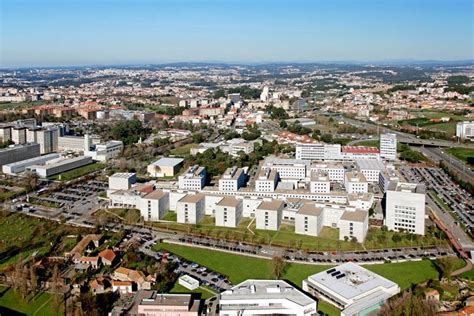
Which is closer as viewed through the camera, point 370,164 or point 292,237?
point 292,237

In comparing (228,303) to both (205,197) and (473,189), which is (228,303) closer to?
(205,197)

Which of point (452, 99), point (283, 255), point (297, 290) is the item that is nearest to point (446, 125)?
point (452, 99)

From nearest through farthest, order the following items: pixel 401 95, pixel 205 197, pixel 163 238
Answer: pixel 163 238 → pixel 205 197 → pixel 401 95

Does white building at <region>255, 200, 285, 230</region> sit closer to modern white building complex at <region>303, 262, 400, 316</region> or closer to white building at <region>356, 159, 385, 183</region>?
modern white building complex at <region>303, 262, 400, 316</region>

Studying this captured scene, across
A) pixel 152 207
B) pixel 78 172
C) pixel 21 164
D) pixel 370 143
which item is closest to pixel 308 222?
pixel 152 207

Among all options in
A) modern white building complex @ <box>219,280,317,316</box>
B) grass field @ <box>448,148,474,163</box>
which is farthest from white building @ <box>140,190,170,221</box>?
grass field @ <box>448,148,474,163</box>

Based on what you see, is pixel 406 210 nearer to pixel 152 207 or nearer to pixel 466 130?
pixel 152 207
